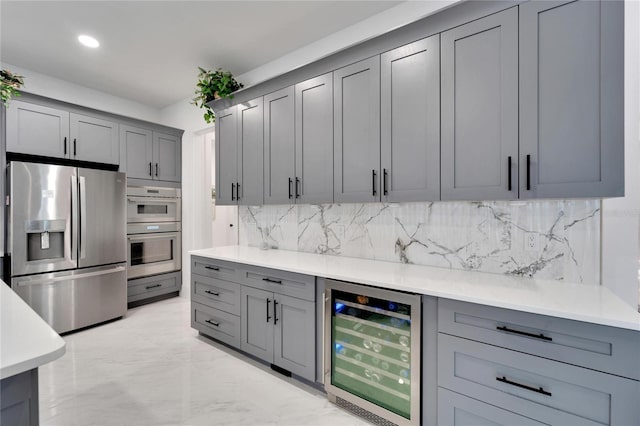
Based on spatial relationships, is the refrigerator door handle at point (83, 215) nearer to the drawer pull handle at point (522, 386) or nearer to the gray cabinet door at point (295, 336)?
the gray cabinet door at point (295, 336)

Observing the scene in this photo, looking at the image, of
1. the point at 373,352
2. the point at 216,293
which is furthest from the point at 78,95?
the point at 373,352

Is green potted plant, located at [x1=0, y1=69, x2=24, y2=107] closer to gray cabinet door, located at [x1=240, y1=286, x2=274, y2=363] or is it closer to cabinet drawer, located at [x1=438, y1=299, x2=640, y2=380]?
gray cabinet door, located at [x1=240, y1=286, x2=274, y2=363]

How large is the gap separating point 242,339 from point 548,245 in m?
2.40

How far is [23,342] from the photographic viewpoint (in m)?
0.86

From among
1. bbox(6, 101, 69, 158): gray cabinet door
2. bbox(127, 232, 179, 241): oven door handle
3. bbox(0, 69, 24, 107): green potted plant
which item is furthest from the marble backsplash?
bbox(0, 69, 24, 107): green potted plant

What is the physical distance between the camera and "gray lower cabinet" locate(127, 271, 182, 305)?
12.7 ft

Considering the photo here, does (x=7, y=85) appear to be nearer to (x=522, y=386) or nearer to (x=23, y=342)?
(x=23, y=342)

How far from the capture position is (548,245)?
1774 mm

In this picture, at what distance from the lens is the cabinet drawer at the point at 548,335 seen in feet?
3.77

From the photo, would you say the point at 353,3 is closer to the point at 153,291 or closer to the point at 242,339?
the point at 242,339

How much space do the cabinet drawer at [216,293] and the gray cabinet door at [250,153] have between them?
0.84 meters

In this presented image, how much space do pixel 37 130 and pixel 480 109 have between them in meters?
4.18

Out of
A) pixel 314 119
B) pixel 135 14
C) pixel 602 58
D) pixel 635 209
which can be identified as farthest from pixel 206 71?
pixel 635 209

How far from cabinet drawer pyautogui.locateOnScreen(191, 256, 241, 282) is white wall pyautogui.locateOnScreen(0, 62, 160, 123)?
2.72 meters
